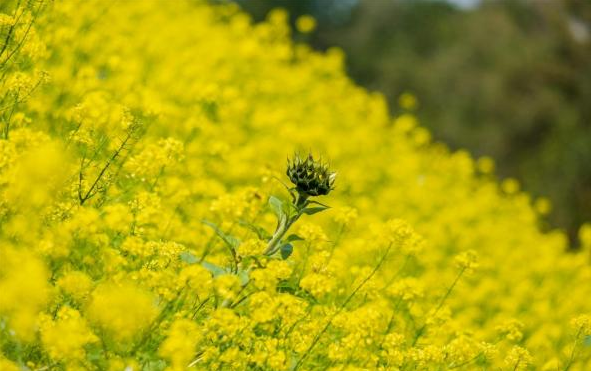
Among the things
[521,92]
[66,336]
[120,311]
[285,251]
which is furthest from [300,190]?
[521,92]

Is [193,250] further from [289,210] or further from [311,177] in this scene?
[311,177]

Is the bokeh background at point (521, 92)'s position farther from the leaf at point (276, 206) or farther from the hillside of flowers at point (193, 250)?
the leaf at point (276, 206)

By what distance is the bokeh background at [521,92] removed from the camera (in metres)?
13.8

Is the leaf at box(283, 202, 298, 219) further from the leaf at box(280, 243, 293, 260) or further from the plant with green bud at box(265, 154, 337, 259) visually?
the leaf at box(280, 243, 293, 260)

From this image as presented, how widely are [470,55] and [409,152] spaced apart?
10426 millimetres

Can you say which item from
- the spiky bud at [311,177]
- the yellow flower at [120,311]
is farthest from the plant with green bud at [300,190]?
the yellow flower at [120,311]

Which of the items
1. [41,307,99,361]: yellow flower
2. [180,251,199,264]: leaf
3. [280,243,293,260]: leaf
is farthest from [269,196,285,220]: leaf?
[41,307,99,361]: yellow flower

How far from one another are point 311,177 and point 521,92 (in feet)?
50.5

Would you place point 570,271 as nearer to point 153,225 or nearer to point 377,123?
point 377,123

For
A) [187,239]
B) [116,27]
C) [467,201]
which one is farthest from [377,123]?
[187,239]

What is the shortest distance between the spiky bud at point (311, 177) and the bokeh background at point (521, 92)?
1100cm

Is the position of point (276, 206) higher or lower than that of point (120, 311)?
higher

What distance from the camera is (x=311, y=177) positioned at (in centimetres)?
299

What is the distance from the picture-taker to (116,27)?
6719mm
